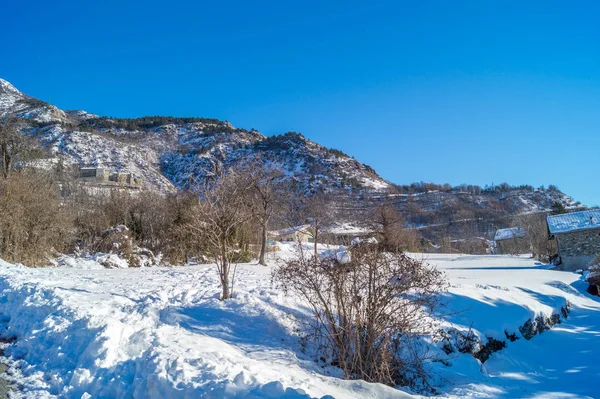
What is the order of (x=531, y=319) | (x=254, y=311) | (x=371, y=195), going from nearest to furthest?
(x=254, y=311), (x=531, y=319), (x=371, y=195)

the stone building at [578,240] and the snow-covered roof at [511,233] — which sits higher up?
the snow-covered roof at [511,233]

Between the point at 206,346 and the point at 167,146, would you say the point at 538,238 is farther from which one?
the point at 167,146

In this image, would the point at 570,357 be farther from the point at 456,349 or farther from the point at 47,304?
the point at 47,304

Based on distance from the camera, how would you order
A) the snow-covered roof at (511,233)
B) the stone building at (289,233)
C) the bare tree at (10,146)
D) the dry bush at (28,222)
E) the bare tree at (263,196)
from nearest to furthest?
the dry bush at (28,222), the bare tree at (263,196), the bare tree at (10,146), the stone building at (289,233), the snow-covered roof at (511,233)

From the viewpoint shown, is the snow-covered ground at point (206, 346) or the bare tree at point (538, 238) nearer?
the snow-covered ground at point (206, 346)

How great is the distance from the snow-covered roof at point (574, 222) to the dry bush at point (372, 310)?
32.6 m

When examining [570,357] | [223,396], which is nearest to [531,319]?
[570,357]

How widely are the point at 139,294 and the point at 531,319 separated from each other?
10.4 m

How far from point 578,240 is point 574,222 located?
5.95 ft

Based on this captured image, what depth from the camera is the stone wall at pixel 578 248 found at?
3117 centimetres

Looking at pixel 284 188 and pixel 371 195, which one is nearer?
pixel 284 188

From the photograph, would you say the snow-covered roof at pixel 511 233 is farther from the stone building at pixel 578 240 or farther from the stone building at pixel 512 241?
the stone building at pixel 578 240

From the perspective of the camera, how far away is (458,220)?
3529 inches

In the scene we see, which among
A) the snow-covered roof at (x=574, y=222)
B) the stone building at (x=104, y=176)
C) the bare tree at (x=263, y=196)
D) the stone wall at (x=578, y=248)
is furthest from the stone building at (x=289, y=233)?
the stone building at (x=104, y=176)
